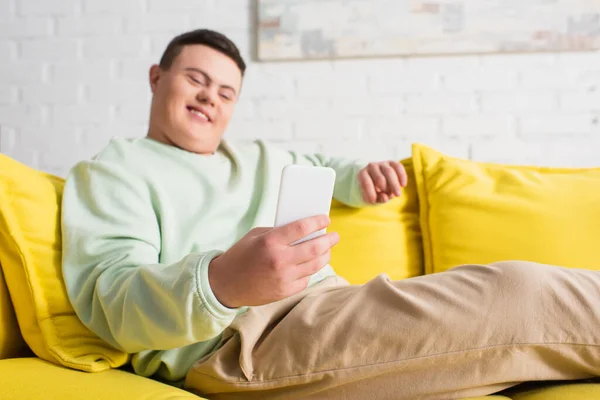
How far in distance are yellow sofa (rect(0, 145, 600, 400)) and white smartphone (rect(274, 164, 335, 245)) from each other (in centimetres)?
27

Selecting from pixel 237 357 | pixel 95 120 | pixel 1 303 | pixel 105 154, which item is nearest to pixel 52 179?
pixel 105 154

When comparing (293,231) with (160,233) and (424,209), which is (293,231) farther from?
(424,209)

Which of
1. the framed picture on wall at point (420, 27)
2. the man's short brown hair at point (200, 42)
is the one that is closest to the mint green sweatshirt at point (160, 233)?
the man's short brown hair at point (200, 42)

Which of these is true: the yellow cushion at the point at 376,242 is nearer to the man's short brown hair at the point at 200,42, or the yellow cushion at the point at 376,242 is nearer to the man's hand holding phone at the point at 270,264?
the man's short brown hair at the point at 200,42

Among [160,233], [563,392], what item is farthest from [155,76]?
[563,392]

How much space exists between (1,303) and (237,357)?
1.36 feet

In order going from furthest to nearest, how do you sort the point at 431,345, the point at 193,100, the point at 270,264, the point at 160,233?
1. the point at 193,100
2. the point at 160,233
3. the point at 431,345
4. the point at 270,264

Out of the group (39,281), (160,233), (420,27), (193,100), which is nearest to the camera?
(39,281)

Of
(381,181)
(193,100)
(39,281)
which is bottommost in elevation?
(39,281)

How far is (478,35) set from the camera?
1673 millimetres

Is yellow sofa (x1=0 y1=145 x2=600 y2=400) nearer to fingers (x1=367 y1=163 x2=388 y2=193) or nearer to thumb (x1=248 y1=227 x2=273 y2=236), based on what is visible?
fingers (x1=367 y1=163 x2=388 y2=193)

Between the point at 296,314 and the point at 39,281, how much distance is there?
0.41m

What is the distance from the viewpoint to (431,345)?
757mm

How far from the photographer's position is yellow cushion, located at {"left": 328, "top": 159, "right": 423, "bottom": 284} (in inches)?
50.5
